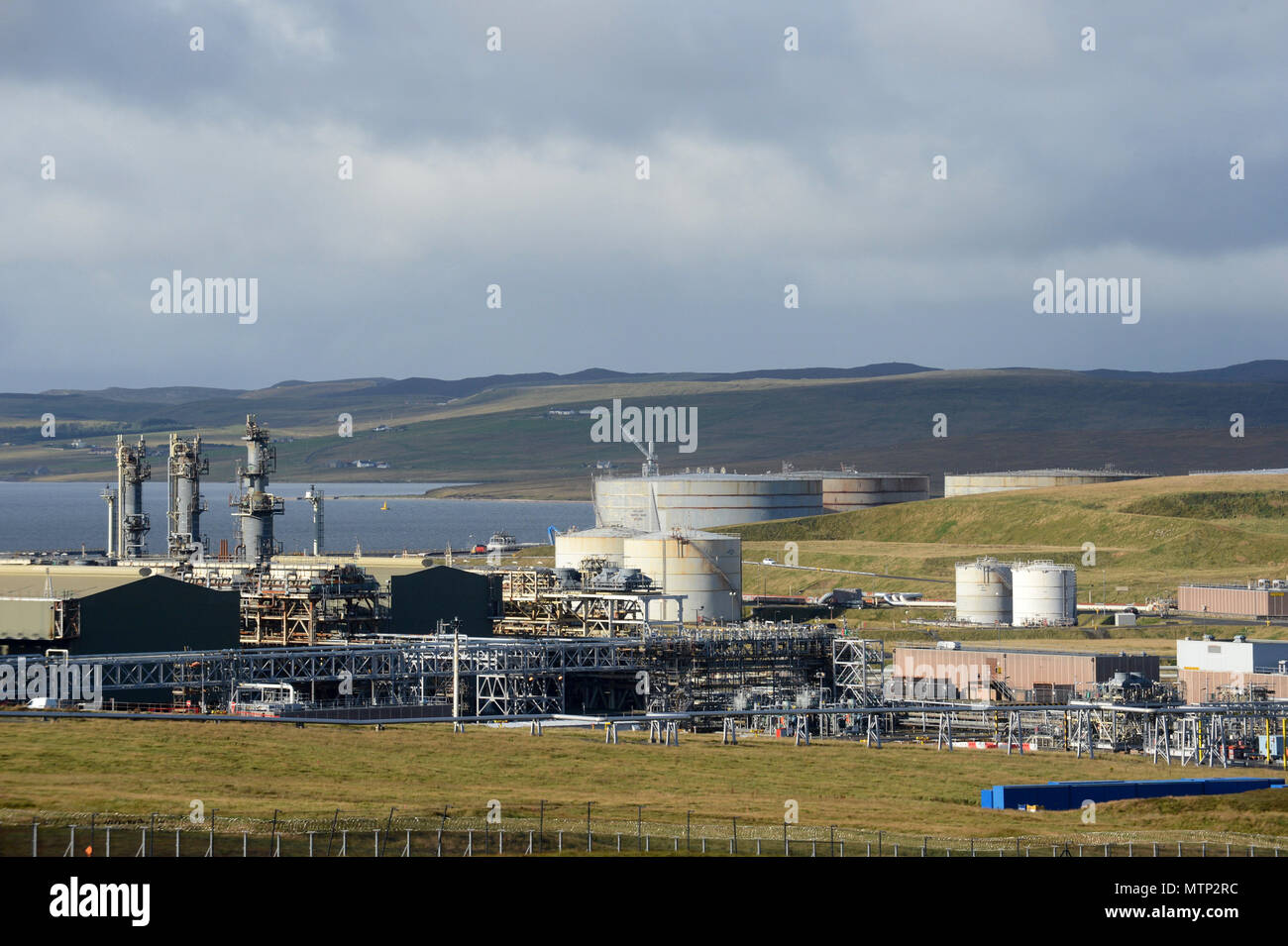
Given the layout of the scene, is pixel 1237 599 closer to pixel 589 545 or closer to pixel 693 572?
pixel 693 572

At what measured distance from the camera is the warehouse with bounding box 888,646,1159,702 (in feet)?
302

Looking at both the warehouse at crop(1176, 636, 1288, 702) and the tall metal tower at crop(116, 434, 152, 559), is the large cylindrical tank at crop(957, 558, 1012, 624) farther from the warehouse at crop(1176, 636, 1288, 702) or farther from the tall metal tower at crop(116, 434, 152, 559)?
the tall metal tower at crop(116, 434, 152, 559)

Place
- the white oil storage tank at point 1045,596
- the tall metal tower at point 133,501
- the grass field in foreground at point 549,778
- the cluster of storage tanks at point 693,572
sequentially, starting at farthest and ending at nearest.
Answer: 1. the white oil storage tank at point 1045,596
2. the tall metal tower at point 133,501
3. the cluster of storage tanks at point 693,572
4. the grass field in foreground at point 549,778

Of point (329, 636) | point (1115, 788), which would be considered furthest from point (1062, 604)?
point (1115, 788)

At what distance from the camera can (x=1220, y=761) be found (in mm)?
77875

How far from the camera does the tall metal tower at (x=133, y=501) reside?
4956 inches

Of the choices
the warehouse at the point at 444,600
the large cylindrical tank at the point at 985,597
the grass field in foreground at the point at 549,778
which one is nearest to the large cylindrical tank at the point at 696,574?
the warehouse at the point at 444,600

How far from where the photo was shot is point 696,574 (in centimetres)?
11875

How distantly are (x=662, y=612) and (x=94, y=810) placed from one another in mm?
74093

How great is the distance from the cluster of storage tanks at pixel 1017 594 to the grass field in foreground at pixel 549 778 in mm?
52223

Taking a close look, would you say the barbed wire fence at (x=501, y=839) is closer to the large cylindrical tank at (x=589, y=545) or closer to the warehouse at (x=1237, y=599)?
the warehouse at (x=1237, y=599)

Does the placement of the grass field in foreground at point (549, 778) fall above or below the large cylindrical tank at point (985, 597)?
below
